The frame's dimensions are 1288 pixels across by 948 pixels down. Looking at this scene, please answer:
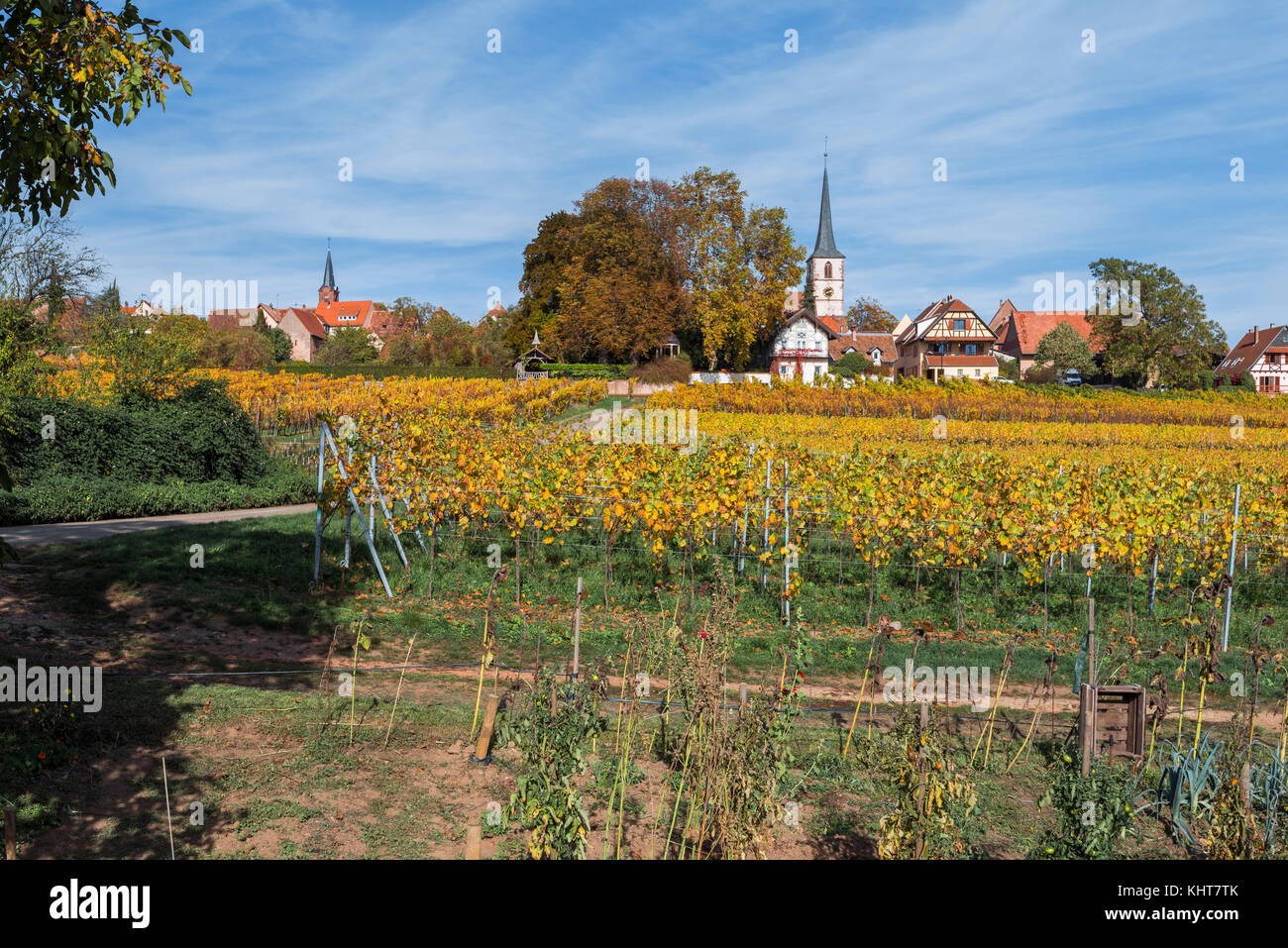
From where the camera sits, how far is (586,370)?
56375 millimetres

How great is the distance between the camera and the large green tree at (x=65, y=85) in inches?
210

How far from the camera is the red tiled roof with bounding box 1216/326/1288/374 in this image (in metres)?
79.2

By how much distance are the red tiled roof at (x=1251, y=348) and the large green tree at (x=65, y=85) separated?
300 ft

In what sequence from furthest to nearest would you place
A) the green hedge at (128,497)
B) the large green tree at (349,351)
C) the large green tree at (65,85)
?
the large green tree at (349,351), the green hedge at (128,497), the large green tree at (65,85)

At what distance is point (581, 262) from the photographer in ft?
195

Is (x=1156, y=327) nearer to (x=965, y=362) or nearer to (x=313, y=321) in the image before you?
(x=965, y=362)

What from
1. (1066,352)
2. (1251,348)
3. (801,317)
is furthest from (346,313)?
(1251,348)

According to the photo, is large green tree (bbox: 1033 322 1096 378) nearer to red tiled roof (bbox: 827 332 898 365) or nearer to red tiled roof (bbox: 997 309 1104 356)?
red tiled roof (bbox: 997 309 1104 356)

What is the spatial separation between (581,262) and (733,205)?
12204 mm

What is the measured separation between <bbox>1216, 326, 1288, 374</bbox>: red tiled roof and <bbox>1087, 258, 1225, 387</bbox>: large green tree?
16326mm

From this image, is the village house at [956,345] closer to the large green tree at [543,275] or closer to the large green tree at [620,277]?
the large green tree at [620,277]

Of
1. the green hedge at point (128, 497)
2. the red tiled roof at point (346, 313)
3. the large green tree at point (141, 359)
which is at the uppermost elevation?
the red tiled roof at point (346, 313)

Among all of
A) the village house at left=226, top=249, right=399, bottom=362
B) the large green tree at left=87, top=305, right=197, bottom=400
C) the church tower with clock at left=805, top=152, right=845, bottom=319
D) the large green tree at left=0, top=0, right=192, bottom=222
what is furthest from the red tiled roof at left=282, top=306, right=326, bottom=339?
the large green tree at left=0, top=0, right=192, bottom=222

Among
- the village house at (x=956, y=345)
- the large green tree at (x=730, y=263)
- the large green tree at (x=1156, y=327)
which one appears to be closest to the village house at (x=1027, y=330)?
the village house at (x=956, y=345)
